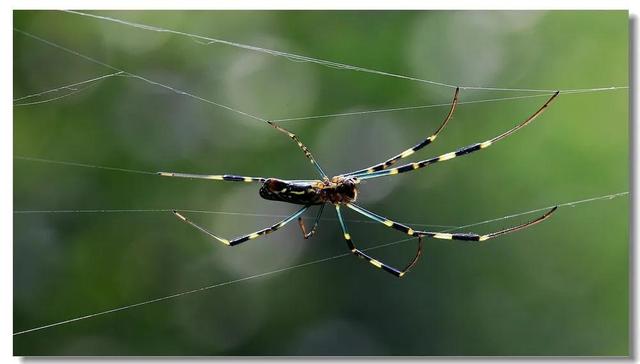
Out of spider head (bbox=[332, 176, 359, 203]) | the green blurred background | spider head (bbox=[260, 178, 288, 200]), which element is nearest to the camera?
spider head (bbox=[260, 178, 288, 200])

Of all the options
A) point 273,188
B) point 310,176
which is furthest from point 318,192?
point 310,176

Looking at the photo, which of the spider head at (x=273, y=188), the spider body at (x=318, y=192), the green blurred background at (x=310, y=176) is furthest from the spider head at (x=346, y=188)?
the green blurred background at (x=310, y=176)

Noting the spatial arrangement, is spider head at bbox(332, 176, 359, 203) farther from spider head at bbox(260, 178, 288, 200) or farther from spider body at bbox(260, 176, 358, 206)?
spider head at bbox(260, 178, 288, 200)

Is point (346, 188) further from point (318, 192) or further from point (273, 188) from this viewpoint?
point (273, 188)

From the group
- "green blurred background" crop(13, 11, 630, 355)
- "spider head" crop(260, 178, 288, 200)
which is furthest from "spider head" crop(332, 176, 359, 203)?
"green blurred background" crop(13, 11, 630, 355)

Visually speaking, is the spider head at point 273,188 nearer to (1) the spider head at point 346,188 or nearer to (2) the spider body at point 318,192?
(2) the spider body at point 318,192
